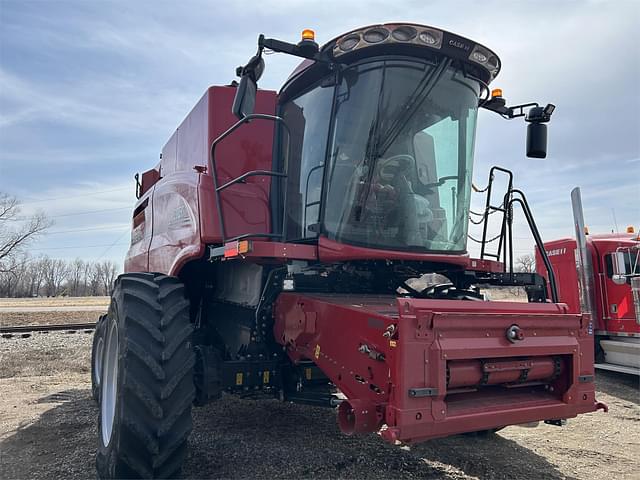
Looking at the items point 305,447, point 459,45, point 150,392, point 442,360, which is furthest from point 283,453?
point 459,45

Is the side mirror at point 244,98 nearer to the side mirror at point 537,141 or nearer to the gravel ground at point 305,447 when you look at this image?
the side mirror at point 537,141

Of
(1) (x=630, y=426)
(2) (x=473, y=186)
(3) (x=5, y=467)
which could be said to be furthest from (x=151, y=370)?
(1) (x=630, y=426)

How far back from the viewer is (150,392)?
3.28m

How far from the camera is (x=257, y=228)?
170 inches

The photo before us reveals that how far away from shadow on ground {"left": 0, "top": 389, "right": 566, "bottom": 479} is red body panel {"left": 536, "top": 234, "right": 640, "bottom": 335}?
17.4ft

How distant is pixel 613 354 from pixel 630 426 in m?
3.24

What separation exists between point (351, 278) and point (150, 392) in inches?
72.9

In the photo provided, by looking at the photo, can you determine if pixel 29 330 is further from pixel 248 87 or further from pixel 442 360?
pixel 442 360

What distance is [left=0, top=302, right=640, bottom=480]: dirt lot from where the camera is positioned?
12.8 feet

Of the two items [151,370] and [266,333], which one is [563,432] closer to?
[266,333]

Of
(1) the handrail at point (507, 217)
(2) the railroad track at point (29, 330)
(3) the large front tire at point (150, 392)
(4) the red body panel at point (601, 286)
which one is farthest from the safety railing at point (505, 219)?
(2) the railroad track at point (29, 330)

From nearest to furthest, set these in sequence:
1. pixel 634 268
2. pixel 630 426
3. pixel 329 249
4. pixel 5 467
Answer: pixel 329 249 < pixel 5 467 < pixel 630 426 < pixel 634 268

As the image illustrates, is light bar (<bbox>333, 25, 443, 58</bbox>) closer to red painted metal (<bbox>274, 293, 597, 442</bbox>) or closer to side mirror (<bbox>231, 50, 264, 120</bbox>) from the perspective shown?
side mirror (<bbox>231, 50, 264, 120</bbox>)

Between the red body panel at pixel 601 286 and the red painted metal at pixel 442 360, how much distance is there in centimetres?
628
